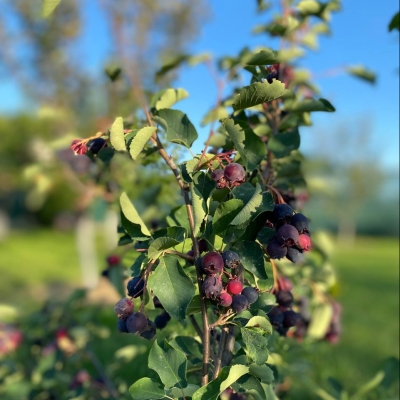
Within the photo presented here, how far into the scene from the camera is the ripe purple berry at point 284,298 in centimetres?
109

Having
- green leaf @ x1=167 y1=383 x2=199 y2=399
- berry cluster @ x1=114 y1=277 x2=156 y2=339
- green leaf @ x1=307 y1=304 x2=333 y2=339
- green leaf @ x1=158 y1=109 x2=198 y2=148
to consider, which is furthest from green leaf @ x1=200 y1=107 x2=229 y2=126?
green leaf @ x1=307 y1=304 x2=333 y2=339

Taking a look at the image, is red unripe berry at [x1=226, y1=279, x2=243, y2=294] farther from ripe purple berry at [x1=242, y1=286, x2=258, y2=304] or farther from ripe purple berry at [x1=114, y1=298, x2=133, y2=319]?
ripe purple berry at [x1=114, y1=298, x2=133, y2=319]

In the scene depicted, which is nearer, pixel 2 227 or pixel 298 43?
pixel 298 43

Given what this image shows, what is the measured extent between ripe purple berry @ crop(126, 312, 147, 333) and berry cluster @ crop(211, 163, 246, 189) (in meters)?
0.27

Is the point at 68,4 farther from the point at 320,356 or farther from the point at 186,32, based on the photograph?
the point at 320,356

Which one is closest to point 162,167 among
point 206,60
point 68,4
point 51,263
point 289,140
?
point 289,140

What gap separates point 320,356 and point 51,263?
334 inches

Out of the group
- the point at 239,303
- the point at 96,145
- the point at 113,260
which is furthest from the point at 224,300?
the point at 113,260

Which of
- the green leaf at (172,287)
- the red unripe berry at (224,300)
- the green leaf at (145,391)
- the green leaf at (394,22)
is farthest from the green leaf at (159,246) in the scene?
the green leaf at (394,22)

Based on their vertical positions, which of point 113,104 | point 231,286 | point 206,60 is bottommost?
point 231,286

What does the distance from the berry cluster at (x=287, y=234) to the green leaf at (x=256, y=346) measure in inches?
5.5

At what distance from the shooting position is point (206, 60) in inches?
60.8

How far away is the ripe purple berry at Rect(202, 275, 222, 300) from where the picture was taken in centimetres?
77

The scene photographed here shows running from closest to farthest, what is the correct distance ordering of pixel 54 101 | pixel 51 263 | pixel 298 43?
pixel 298 43 < pixel 54 101 < pixel 51 263
